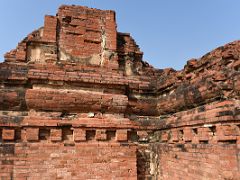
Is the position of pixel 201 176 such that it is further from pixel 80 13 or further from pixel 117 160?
pixel 80 13

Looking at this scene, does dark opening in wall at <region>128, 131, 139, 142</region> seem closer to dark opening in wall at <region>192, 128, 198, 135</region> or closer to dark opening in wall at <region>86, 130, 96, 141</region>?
dark opening in wall at <region>86, 130, 96, 141</region>

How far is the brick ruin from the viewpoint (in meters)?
3.78

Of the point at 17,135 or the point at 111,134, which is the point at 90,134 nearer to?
the point at 111,134

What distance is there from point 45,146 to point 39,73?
140 centimetres

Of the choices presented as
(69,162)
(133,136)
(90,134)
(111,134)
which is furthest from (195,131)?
(69,162)

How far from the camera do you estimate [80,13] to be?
587cm

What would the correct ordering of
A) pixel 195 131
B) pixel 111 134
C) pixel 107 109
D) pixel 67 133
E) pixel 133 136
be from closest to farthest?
pixel 195 131 → pixel 67 133 → pixel 111 134 → pixel 107 109 → pixel 133 136

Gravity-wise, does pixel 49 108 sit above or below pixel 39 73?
below

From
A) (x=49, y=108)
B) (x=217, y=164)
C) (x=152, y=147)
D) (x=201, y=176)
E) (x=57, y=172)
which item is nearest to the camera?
(x=217, y=164)

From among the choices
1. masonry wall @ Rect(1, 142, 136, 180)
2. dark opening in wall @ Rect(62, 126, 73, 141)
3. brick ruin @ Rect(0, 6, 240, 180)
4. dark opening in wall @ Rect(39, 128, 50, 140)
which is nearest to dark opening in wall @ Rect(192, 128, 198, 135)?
brick ruin @ Rect(0, 6, 240, 180)

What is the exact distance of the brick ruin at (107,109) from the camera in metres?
3.78

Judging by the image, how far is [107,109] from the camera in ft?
16.7

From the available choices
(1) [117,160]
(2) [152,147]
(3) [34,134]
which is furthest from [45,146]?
(2) [152,147]

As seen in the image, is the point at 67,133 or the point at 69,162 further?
the point at 67,133
